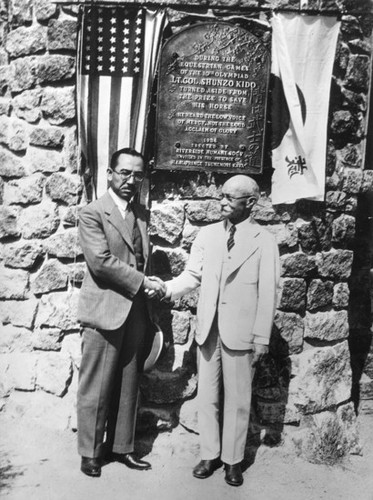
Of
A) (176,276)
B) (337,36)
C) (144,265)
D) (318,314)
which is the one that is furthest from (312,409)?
(337,36)

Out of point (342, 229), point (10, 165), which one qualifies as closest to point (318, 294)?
point (342, 229)

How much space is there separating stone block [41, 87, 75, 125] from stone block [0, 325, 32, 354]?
5.49 feet

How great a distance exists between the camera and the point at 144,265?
3.97 meters

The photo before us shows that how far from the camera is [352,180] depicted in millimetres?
4602

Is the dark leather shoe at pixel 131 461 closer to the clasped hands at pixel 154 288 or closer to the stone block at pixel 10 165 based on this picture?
the clasped hands at pixel 154 288

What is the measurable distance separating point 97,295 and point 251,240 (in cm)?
109

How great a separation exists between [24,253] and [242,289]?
182 centimetres

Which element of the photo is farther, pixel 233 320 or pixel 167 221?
pixel 167 221

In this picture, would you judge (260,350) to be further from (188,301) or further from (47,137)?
(47,137)

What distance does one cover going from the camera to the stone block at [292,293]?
4.48m

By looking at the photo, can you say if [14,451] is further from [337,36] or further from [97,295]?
[337,36]

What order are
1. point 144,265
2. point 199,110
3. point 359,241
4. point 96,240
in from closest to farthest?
point 96,240 → point 144,265 → point 199,110 → point 359,241

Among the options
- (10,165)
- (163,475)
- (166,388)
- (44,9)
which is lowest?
(163,475)

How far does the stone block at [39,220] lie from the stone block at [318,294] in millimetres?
2079
